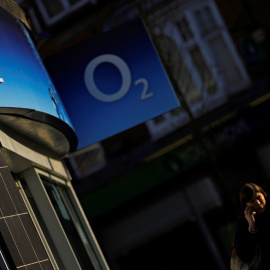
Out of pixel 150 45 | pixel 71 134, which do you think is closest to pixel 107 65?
pixel 150 45

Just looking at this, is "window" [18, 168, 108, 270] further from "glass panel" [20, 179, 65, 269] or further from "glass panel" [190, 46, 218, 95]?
"glass panel" [190, 46, 218, 95]

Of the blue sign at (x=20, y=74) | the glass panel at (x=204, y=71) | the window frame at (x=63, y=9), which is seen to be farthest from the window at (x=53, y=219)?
the window frame at (x=63, y=9)

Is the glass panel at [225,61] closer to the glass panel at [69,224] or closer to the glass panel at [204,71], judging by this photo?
the glass panel at [204,71]

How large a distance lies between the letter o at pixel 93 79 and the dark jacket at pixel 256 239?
4.37m

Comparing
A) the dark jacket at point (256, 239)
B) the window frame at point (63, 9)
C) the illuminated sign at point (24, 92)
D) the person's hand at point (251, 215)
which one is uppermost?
Result: the window frame at point (63, 9)

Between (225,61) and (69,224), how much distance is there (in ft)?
39.4

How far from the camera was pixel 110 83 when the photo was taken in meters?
9.95

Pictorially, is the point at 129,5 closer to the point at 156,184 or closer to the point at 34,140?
the point at 156,184

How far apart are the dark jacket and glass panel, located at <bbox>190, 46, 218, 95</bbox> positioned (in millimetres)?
13568

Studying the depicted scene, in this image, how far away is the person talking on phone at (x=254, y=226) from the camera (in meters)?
5.79

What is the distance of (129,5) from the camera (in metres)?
19.5

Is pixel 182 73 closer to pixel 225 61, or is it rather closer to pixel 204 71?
pixel 204 71

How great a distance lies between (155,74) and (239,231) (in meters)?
4.51

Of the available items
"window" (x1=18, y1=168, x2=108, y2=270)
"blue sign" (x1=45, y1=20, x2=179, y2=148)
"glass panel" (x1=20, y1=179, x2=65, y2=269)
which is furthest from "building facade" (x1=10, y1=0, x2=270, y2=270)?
"glass panel" (x1=20, y1=179, x2=65, y2=269)
